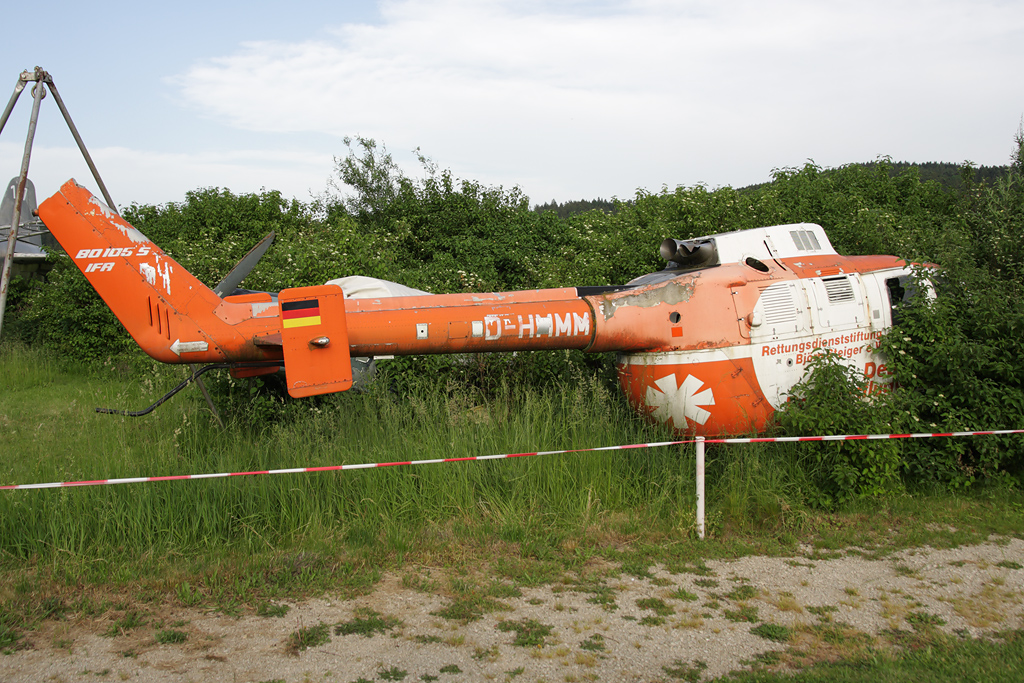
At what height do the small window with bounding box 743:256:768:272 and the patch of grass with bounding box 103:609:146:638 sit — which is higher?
the small window with bounding box 743:256:768:272

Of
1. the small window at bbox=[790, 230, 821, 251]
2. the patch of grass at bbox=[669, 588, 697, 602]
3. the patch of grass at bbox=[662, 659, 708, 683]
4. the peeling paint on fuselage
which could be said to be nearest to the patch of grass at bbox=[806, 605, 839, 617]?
the patch of grass at bbox=[669, 588, 697, 602]

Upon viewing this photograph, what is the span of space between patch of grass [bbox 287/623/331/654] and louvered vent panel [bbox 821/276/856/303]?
584 centimetres

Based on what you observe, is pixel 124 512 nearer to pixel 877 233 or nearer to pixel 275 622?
pixel 275 622

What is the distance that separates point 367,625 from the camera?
442 centimetres

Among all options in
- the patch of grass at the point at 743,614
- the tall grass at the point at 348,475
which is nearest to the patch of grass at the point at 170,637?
the tall grass at the point at 348,475

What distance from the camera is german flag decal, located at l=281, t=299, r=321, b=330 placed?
19.1ft

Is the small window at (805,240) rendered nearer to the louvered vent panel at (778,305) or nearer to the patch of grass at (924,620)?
the louvered vent panel at (778,305)

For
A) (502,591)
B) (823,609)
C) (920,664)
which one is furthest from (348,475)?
(920,664)

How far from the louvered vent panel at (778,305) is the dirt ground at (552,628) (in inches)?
99.5

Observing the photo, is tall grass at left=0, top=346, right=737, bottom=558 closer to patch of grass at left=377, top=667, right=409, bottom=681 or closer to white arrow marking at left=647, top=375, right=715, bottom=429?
white arrow marking at left=647, top=375, right=715, bottom=429

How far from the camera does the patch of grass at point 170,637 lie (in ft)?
13.9

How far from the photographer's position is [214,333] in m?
6.16

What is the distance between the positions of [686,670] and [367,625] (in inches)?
79.8

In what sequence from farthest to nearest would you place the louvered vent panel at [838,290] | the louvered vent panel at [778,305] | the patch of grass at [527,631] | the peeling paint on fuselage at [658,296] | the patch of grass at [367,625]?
the louvered vent panel at [838,290]
the louvered vent panel at [778,305]
the peeling paint on fuselage at [658,296]
the patch of grass at [367,625]
the patch of grass at [527,631]
